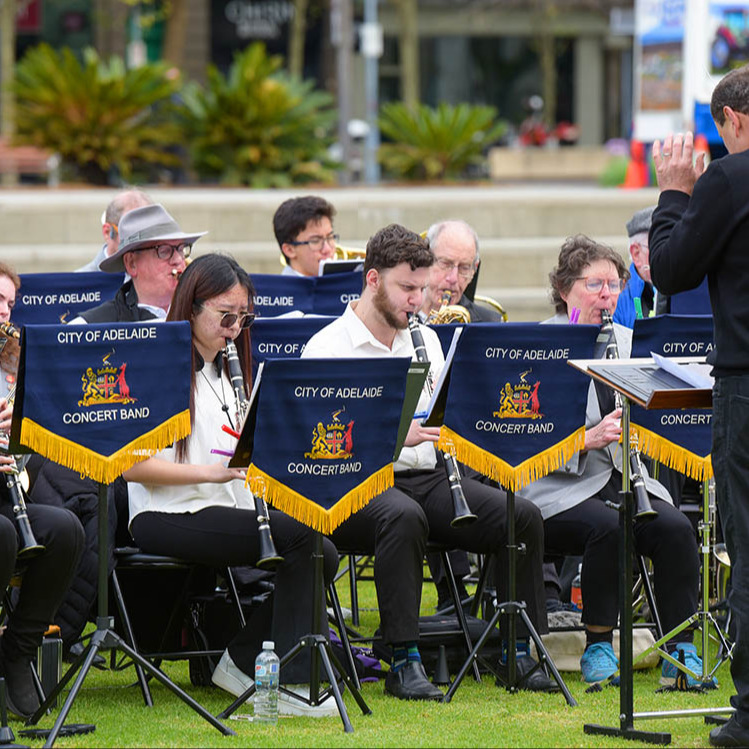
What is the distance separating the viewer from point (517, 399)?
229 inches

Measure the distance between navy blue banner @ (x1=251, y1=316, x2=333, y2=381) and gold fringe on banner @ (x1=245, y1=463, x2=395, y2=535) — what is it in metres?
1.34

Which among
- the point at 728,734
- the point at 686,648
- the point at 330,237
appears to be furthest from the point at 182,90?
the point at 728,734

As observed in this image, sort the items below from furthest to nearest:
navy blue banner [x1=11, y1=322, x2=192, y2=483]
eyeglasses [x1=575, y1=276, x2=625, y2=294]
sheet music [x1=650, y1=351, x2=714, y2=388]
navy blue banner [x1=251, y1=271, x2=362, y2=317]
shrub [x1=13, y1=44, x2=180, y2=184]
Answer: shrub [x1=13, y1=44, x2=180, y2=184] < navy blue banner [x1=251, y1=271, x2=362, y2=317] < eyeglasses [x1=575, y1=276, x2=625, y2=294] < navy blue banner [x1=11, y1=322, x2=192, y2=483] < sheet music [x1=650, y1=351, x2=714, y2=388]

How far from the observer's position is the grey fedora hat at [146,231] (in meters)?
7.08

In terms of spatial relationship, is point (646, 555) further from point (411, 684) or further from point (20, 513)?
point (20, 513)

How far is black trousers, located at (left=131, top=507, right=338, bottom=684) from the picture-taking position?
552 cm

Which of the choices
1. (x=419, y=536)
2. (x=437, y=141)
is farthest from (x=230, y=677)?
(x=437, y=141)

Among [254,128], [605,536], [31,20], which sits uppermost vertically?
[31,20]

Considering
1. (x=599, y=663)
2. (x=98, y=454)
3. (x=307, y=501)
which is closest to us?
(x=98, y=454)

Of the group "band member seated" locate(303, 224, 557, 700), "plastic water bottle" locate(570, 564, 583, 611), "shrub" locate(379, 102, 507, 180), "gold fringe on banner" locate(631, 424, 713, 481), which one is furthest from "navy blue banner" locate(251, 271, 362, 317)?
"shrub" locate(379, 102, 507, 180)

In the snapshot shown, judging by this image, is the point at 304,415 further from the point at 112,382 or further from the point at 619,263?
the point at 619,263

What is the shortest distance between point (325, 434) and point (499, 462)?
89 centimetres

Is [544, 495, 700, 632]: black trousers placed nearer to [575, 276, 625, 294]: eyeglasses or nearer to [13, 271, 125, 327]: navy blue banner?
[575, 276, 625, 294]: eyeglasses

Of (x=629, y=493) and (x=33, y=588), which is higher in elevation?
(x=629, y=493)
